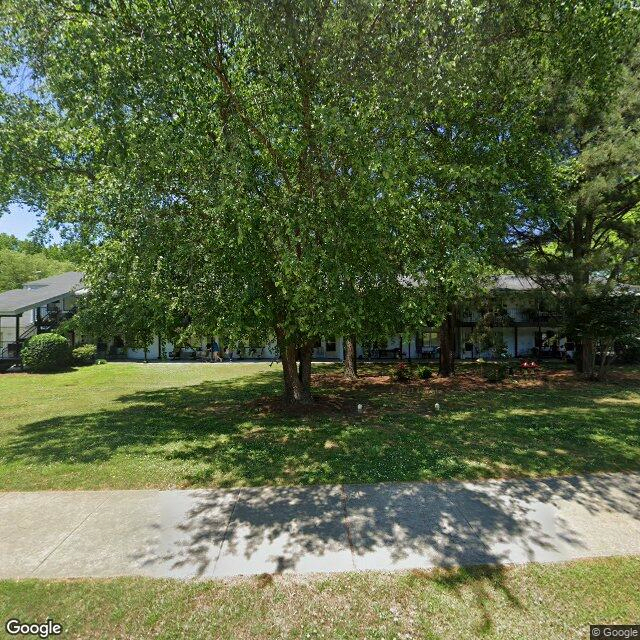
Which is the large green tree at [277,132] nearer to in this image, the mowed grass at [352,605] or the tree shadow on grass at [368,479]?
the tree shadow on grass at [368,479]

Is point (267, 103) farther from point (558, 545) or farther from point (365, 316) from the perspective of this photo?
point (558, 545)

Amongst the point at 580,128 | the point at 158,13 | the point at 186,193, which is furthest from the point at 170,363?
the point at 580,128

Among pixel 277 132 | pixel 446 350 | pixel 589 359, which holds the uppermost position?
pixel 277 132

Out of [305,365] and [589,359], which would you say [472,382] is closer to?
[589,359]

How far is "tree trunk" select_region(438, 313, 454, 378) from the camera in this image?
18.3 metres

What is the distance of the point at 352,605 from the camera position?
11.4 ft

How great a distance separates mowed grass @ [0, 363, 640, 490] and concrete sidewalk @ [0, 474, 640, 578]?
19.5 inches

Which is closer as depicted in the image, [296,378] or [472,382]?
[296,378]

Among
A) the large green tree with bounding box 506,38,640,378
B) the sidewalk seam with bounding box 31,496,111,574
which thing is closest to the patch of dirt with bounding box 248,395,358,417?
the sidewalk seam with bounding box 31,496,111,574

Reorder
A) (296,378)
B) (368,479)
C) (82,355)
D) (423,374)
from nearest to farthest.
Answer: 1. (368,479)
2. (296,378)
3. (423,374)
4. (82,355)

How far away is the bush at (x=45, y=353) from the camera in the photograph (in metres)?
20.3

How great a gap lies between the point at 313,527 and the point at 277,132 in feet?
21.6

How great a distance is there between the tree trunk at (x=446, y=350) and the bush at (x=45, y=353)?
764 inches

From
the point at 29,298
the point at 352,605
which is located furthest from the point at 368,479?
the point at 29,298
